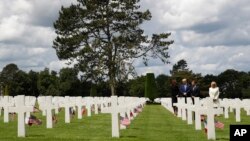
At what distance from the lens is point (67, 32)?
63562 mm

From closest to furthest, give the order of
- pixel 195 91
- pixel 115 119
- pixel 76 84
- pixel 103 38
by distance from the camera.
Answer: pixel 115 119 < pixel 195 91 < pixel 103 38 < pixel 76 84

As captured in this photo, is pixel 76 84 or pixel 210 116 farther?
pixel 76 84

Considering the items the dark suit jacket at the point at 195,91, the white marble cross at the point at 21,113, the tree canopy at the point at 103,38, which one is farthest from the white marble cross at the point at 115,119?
the tree canopy at the point at 103,38

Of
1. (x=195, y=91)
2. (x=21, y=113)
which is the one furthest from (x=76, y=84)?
(x=21, y=113)

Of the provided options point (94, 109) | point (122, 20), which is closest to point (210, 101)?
point (94, 109)

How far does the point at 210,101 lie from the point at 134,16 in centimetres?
4889

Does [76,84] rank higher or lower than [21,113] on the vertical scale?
higher

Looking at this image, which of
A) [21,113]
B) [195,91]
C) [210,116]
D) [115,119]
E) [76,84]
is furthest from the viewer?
[76,84]

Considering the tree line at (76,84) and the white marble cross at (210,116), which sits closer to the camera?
the white marble cross at (210,116)

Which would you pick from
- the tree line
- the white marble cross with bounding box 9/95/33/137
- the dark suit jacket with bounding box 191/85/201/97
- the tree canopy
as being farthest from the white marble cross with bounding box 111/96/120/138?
the tree line

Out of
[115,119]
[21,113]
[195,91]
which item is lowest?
[115,119]

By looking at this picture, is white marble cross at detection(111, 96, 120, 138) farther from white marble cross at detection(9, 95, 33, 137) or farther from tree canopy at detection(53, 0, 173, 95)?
tree canopy at detection(53, 0, 173, 95)

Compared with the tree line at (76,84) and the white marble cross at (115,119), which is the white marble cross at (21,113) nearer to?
the white marble cross at (115,119)

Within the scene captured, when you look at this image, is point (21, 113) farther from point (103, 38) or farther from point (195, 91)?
point (103, 38)
